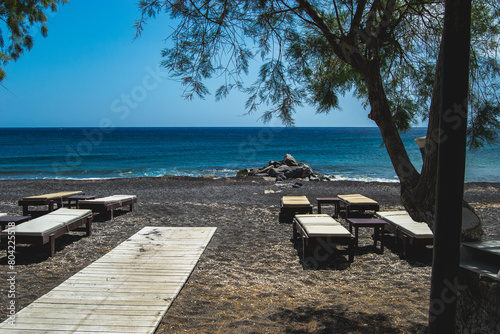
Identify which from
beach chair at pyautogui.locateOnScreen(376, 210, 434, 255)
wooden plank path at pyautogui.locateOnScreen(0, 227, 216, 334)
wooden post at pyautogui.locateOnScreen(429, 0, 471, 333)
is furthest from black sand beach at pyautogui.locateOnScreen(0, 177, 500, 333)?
wooden post at pyautogui.locateOnScreen(429, 0, 471, 333)

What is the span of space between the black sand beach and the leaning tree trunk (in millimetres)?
1187

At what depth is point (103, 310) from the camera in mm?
3814

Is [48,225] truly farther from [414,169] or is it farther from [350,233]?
[414,169]

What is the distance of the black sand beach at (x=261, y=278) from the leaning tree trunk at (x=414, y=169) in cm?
119

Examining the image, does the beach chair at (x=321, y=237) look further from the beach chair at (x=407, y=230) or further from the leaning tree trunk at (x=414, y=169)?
the leaning tree trunk at (x=414, y=169)

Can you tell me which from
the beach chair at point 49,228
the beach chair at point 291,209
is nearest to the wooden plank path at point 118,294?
the beach chair at point 49,228

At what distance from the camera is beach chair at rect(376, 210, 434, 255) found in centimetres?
575

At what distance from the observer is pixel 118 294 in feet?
14.0

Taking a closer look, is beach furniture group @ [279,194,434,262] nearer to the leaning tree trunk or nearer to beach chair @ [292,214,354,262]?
beach chair @ [292,214,354,262]

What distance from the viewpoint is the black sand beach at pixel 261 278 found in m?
3.66

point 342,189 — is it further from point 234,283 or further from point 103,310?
point 103,310

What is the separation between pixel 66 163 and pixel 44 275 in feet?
97.7

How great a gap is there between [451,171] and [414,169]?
1230mm

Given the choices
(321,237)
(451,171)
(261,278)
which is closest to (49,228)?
(261,278)
